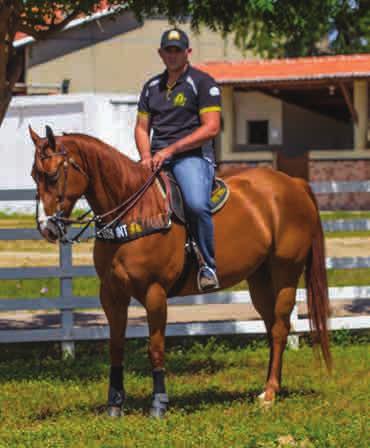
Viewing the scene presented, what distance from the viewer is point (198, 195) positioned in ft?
23.2

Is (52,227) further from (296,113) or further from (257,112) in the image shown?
(296,113)

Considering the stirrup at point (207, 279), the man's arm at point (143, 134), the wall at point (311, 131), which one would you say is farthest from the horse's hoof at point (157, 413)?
the wall at point (311, 131)

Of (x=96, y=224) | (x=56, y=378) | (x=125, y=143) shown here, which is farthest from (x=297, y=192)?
(x=125, y=143)

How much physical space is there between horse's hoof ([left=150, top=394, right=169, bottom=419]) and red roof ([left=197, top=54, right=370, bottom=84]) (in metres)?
21.5

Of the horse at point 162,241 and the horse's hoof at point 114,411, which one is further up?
the horse at point 162,241

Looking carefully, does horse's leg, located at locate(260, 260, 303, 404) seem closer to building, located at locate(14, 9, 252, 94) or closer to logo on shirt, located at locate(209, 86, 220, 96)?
logo on shirt, located at locate(209, 86, 220, 96)

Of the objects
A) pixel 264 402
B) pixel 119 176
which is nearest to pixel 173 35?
pixel 119 176

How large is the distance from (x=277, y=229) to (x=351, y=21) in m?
5.77

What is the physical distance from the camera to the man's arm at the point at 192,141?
7.04m

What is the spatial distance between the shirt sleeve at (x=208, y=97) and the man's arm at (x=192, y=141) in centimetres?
6

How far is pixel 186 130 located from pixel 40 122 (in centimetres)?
2197

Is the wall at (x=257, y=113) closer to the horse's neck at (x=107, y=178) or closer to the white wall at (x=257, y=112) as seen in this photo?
the white wall at (x=257, y=112)

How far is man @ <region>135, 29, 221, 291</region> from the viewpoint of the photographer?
279 inches

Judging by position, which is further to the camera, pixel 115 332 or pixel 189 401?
pixel 189 401
